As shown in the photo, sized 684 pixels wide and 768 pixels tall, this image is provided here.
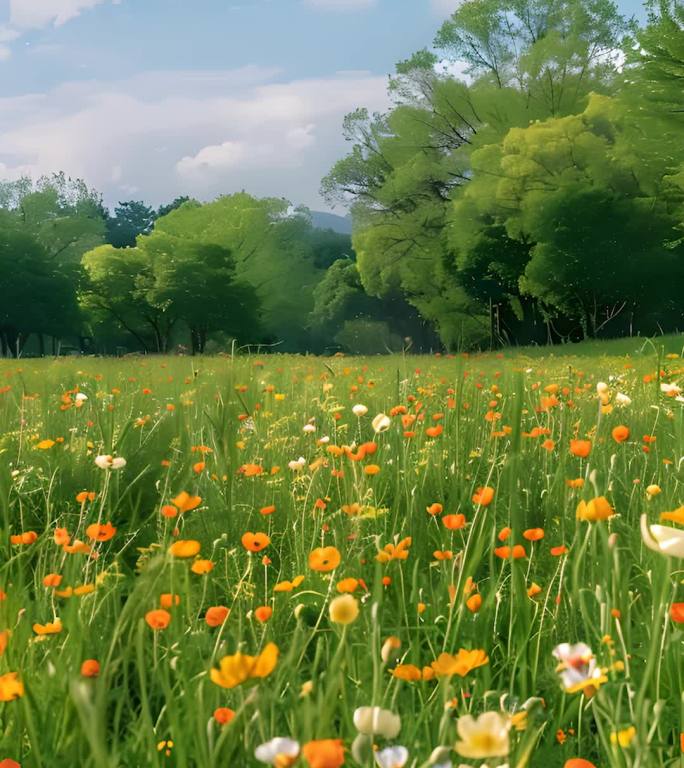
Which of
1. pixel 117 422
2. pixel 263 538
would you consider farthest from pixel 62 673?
pixel 117 422

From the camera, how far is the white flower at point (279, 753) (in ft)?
2.43

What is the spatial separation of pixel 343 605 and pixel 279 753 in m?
0.23

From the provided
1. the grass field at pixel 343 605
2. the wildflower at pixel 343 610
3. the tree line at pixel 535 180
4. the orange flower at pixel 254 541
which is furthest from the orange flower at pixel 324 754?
the tree line at pixel 535 180

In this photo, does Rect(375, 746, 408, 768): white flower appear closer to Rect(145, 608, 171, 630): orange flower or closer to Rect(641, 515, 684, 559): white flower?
Rect(641, 515, 684, 559): white flower

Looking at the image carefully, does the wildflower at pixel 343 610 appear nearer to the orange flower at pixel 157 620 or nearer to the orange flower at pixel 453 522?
the orange flower at pixel 157 620

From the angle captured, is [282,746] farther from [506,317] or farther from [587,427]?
[506,317]

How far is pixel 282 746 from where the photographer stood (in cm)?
76

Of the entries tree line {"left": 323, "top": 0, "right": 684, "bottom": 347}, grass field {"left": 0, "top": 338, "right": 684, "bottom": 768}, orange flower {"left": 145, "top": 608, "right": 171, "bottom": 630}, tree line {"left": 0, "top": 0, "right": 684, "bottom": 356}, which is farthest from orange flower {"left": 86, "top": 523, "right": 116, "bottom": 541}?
tree line {"left": 323, "top": 0, "right": 684, "bottom": 347}

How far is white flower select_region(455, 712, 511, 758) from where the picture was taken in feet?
2.53

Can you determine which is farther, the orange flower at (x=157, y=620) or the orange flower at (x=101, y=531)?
the orange flower at (x=101, y=531)

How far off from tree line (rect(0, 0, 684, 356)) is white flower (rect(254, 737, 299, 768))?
1331 cm

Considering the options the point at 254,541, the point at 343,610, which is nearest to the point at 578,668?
the point at 343,610

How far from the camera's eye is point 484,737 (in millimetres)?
790

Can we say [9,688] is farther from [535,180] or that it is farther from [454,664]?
[535,180]
